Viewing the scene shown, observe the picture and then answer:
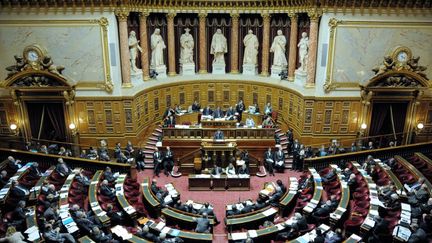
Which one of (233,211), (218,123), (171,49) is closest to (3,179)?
(233,211)

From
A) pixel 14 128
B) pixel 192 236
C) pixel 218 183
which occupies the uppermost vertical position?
pixel 14 128

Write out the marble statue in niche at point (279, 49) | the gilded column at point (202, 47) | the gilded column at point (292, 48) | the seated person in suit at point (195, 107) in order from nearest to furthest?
the gilded column at point (292, 48) < the seated person in suit at point (195, 107) < the marble statue in niche at point (279, 49) < the gilded column at point (202, 47)

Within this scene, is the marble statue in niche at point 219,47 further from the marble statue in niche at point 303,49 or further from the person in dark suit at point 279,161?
the person in dark suit at point 279,161

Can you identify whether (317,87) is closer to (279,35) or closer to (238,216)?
(279,35)

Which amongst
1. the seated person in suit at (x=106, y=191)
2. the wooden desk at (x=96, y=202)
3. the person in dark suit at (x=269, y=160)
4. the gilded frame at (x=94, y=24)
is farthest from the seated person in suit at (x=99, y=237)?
the gilded frame at (x=94, y=24)

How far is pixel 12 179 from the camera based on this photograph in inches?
592

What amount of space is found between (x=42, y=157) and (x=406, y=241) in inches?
577

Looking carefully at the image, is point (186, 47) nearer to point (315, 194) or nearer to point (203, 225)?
point (315, 194)

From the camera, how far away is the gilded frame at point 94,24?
18906 mm

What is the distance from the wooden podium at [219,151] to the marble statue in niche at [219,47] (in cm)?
730

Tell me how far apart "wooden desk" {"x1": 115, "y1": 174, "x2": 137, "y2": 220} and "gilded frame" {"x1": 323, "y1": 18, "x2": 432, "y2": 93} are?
10.9m

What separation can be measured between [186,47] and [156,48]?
75.1 inches

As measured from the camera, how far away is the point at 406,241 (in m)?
11.2

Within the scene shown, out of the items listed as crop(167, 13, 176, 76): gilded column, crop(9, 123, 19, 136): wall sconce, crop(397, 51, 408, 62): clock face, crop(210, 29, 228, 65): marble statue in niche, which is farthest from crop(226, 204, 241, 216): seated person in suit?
crop(210, 29, 228, 65): marble statue in niche
